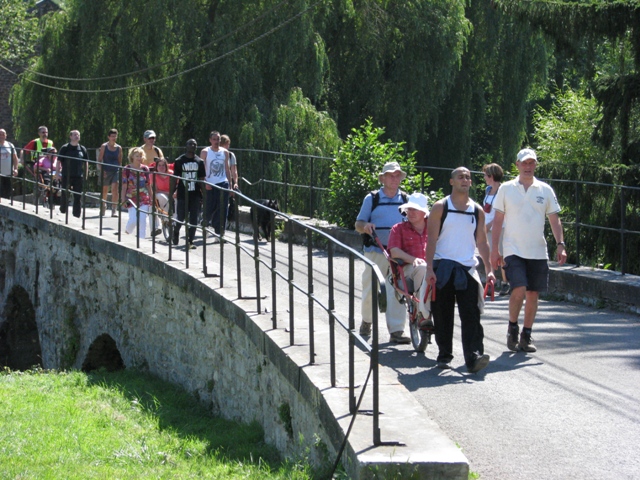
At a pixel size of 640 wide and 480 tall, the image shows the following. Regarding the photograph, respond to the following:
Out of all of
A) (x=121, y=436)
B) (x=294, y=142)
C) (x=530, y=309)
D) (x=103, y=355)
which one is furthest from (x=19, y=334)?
(x=530, y=309)

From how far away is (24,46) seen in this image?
47.8 metres

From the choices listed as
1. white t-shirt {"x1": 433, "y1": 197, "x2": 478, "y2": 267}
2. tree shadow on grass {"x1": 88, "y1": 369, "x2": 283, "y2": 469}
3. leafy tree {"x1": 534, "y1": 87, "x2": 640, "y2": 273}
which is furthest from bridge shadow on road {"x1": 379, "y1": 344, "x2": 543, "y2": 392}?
leafy tree {"x1": 534, "y1": 87, "x2": 640, "y2": 273}

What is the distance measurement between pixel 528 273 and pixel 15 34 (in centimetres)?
4218

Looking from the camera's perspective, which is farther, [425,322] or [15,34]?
[15,34]

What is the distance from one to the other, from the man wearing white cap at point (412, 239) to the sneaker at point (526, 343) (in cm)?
96

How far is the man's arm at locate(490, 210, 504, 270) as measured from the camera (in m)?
9.20

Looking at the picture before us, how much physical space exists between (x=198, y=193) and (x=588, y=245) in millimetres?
5256

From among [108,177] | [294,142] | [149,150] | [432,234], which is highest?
[294,142]

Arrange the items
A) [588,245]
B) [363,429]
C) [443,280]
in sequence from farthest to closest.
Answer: [588,245] < [443,280] < [363,429]

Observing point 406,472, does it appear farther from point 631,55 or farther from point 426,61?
point 426,61

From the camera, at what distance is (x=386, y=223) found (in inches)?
382

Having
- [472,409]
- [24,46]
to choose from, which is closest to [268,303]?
[472,409]

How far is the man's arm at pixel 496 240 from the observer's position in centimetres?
920

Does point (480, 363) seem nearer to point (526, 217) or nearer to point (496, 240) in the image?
point (496, 240)
